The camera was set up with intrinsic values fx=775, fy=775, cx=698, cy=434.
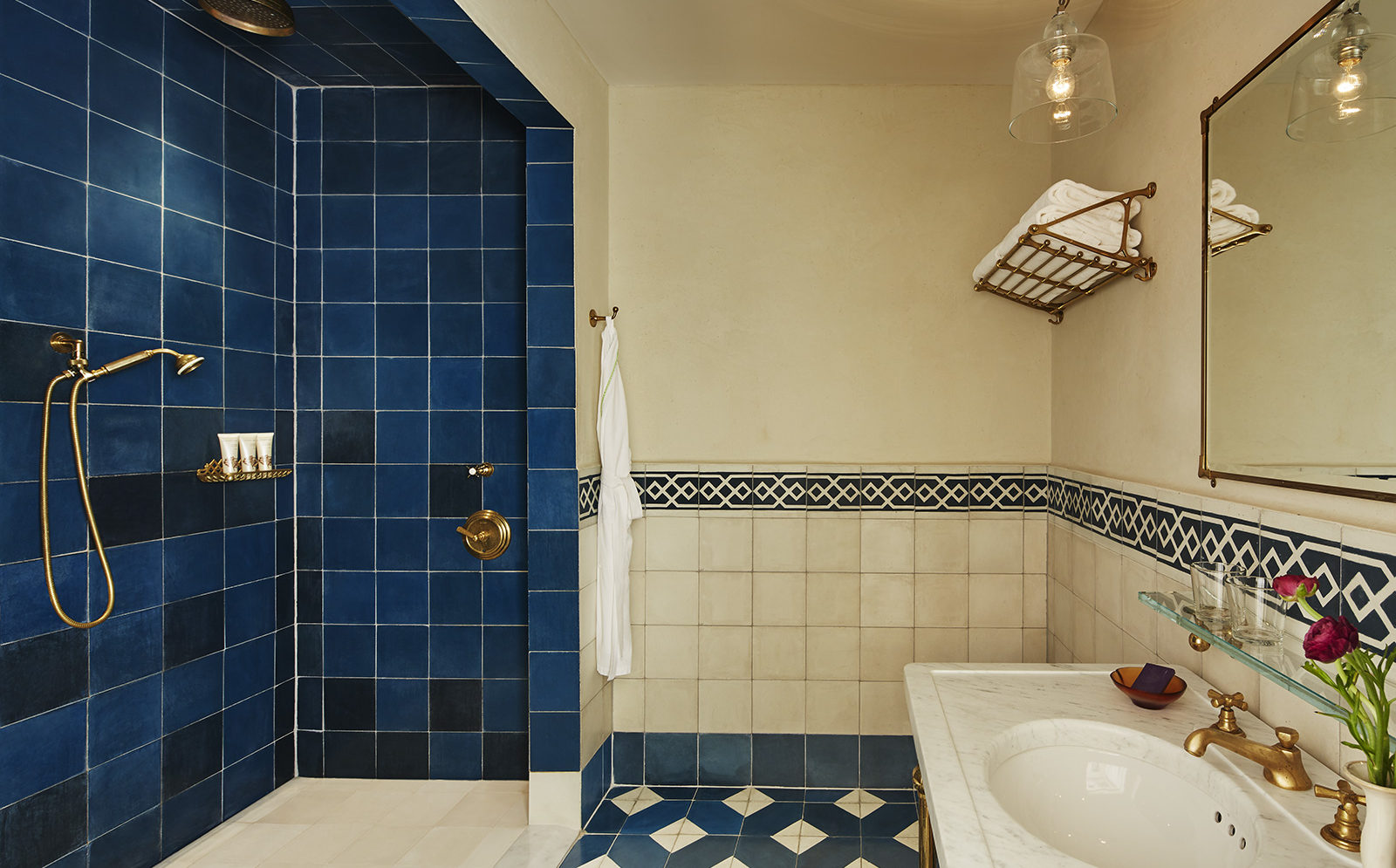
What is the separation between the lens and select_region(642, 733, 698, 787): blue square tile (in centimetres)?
299

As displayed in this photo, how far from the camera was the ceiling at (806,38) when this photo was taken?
2402 millimetres

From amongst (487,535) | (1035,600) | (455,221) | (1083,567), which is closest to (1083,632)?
(1083,567)

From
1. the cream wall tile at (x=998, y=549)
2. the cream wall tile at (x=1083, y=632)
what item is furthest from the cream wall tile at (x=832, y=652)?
the cream wall tile at (x=1083, y=632)

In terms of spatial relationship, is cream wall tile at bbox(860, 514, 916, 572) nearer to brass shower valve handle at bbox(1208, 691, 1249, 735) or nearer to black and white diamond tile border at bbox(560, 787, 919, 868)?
black and white diamond tile border at bbox(560, 787, 919, 868)

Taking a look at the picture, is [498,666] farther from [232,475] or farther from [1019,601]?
[1019,601]

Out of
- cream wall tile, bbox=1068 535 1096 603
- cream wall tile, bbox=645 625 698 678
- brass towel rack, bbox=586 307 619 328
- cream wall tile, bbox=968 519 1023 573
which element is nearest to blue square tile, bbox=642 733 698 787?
cream wall tile, bbox=645 625 698 678

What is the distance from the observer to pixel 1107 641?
89.4 inches

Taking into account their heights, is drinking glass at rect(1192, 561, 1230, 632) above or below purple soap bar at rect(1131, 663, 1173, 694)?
above

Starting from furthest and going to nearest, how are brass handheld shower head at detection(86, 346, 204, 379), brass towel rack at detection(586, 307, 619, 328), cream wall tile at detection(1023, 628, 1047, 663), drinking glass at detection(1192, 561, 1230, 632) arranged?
cream wall tile at detection(1023, 628, 1047, 663)
brass towel rack at detection(586, 307, 619, 328)
brass handheld shower head at detection(86, 346, 204, 379)
drinking glass at detection(1192, 561, 1230, 632)

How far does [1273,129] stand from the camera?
56.6 inches

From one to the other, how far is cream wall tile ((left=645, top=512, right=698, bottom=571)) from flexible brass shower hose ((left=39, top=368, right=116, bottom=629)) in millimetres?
1680

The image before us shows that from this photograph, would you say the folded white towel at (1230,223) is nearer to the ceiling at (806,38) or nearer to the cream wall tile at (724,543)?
the ceiling at (806,38)

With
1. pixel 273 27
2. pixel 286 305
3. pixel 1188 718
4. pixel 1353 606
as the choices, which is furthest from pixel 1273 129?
pixel 286 305

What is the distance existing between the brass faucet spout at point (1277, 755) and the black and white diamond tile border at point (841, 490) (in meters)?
1.64
